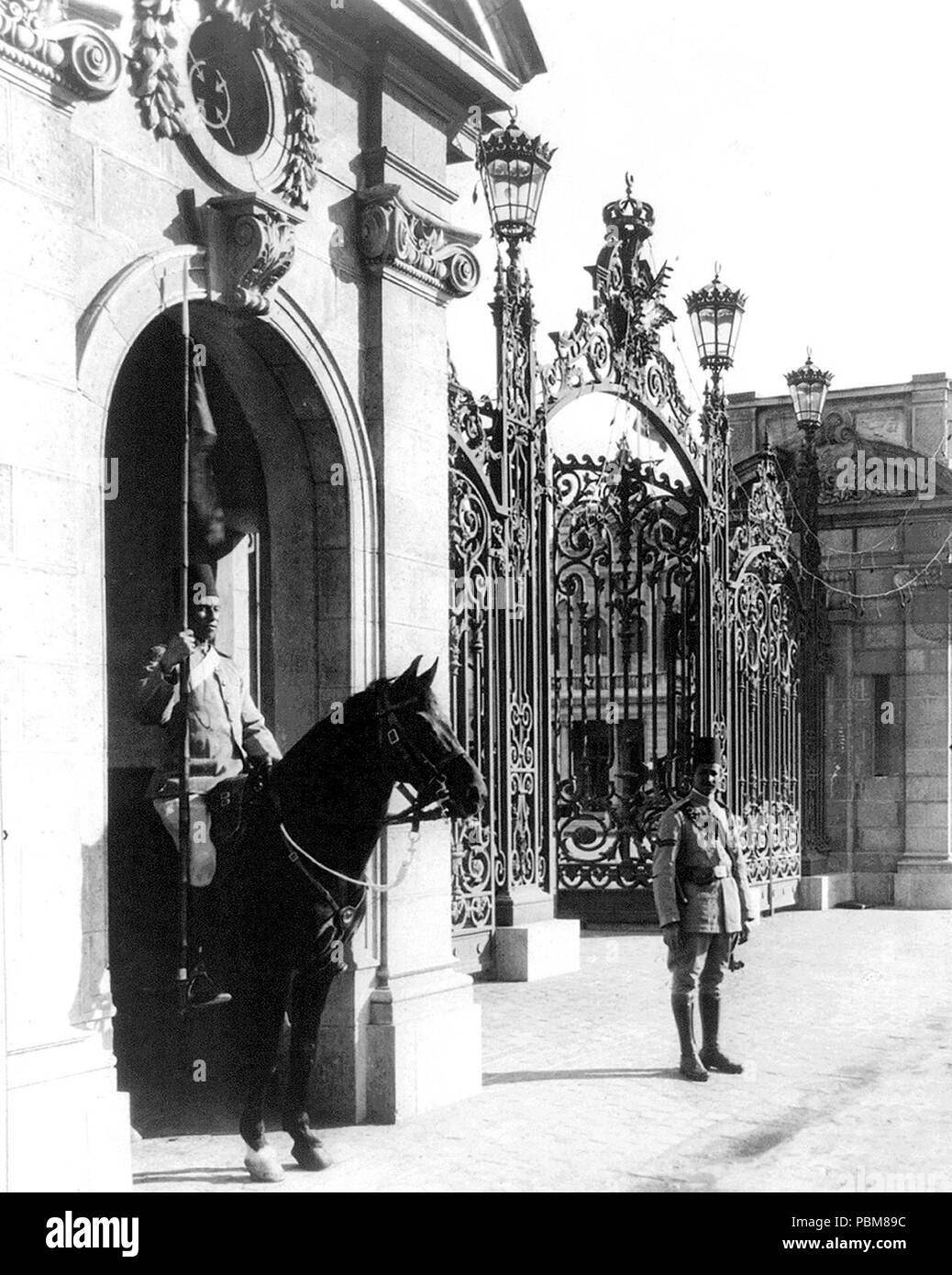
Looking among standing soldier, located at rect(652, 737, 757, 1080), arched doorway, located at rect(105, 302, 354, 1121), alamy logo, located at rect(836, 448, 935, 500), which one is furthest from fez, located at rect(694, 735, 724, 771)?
alamy logo, located at rect(836, 448, 935, 500)

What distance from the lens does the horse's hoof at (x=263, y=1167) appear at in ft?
19.8

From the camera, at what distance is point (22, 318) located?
5.24 m

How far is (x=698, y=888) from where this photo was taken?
27.1 feet

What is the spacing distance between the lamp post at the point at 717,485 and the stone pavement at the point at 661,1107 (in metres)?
3.24

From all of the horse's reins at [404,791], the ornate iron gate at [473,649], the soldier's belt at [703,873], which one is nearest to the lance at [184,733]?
the horse's reins at [404,791]

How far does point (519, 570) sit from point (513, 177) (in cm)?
283

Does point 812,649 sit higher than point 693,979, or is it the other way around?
point 812,649

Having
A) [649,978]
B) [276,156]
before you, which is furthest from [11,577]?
[649,978]

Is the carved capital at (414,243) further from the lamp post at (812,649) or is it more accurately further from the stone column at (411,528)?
the lamp post at (812,649)

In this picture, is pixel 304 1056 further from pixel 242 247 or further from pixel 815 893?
pixel 815 893

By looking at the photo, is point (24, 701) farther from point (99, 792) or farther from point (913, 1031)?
point (913, 1031)

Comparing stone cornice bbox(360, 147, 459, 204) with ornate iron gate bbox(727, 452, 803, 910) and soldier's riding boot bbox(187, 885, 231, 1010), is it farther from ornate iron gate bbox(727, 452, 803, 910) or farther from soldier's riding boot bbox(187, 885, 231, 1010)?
ornate iron gate bbox(727, 452, 803, 910)

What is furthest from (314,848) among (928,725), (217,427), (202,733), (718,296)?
(928,725)

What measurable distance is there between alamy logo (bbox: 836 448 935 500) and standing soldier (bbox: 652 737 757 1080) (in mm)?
9626
